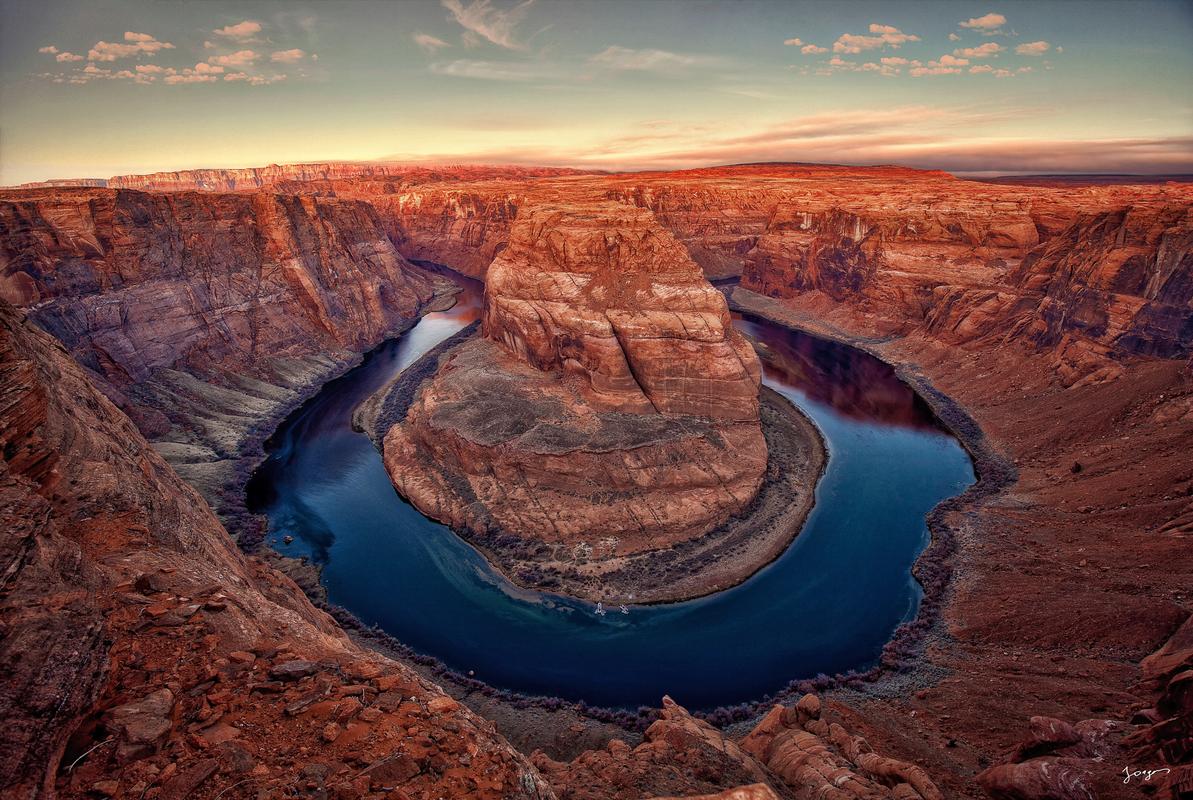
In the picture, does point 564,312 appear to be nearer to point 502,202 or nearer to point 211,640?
point 211,640

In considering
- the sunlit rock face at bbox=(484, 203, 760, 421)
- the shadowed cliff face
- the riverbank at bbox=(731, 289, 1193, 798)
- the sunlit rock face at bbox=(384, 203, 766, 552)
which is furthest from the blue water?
the shadowed cliff face

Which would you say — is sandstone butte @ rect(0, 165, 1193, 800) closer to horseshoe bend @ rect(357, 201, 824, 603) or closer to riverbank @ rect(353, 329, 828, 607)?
riverbank @ rect(353, 329, 828, 607)

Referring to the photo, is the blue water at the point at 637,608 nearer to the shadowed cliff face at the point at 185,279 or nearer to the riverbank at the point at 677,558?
the riverbank at the point at 677,558

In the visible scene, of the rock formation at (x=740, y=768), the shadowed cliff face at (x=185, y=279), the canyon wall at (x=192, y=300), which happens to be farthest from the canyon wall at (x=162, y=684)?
the shadowed cliff face at (x=185, y=279)

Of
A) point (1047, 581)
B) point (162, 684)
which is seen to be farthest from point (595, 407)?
point (162, 684)

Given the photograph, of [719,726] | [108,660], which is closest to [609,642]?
[719,726]

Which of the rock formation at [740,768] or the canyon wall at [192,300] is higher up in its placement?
the canyon wall at [192,300]
